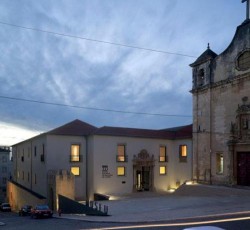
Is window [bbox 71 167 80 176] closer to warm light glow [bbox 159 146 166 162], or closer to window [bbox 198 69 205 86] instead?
warm light glow [bbox 159 146 166 162]

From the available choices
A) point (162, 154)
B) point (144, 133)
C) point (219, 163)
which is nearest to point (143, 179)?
point (162, 154)

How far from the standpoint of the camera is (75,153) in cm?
3697

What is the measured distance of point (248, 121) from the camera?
28.2m

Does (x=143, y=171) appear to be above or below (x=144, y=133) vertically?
below

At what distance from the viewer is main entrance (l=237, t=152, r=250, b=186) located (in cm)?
2859

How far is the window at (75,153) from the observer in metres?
36.6

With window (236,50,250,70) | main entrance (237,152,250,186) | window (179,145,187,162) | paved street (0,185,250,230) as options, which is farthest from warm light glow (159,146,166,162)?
window (236,50,250,70)

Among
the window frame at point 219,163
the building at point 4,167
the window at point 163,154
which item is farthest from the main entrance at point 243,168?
the building at point 4,167

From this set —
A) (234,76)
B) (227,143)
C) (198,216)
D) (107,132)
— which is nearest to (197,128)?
(227,143)

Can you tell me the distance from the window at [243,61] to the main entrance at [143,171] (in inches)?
554

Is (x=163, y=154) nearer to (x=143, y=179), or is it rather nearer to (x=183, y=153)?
(x=183, y=153)

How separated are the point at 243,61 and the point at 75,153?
18.9m

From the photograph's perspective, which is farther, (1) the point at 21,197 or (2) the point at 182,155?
(1) the point at 21,197

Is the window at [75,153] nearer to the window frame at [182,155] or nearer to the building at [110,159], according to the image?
the building at [110,159]
